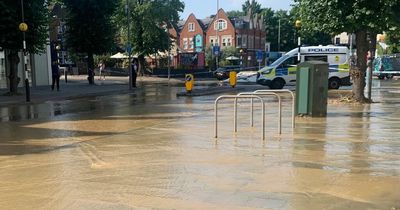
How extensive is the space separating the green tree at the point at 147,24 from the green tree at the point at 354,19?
119ft

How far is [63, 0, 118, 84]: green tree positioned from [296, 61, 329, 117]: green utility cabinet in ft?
82.9

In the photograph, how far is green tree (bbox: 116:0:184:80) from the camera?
52.7 metres

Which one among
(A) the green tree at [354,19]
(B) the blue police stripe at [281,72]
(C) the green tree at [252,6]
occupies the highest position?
(C) the green tree at [252,6]

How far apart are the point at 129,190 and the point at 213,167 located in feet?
5.24

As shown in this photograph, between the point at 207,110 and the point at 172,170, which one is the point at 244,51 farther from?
the point at 172,170

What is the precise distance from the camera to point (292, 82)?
28.0 m

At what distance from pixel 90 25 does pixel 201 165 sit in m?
30.2

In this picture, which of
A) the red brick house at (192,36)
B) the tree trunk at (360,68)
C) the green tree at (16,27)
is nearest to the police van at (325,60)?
the tree trunk at (360,68)

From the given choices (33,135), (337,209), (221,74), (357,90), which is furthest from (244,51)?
(337,209)

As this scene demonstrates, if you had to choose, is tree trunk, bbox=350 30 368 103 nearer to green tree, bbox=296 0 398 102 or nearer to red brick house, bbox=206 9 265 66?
green tree, bbox=296 0 398 102

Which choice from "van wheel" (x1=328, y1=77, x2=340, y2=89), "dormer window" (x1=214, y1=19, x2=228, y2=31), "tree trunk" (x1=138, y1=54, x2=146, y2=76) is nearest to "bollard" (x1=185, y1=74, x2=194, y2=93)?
"van wheel" (x1=328, y1=77, x2=340, y2=89)

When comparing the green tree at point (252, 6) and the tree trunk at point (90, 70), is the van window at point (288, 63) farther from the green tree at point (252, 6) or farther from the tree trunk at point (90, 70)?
the green tree at point (252, 6)

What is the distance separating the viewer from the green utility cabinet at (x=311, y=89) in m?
13.0

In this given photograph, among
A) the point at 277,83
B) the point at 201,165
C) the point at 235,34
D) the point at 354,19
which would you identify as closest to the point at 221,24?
the point at 235,34
